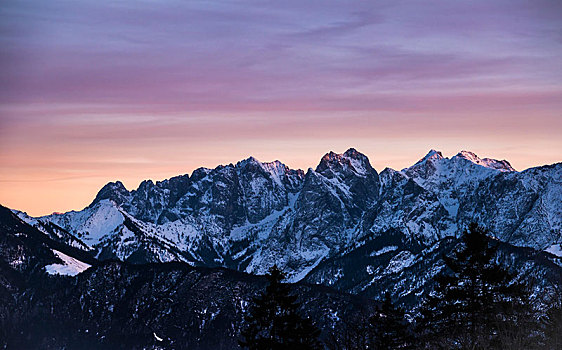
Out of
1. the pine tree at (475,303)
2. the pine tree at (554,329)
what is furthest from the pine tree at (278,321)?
the pine tree at (554,329)

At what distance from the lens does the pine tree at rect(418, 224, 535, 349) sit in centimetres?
9037

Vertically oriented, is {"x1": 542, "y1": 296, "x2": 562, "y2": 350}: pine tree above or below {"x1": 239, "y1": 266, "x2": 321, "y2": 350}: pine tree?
below

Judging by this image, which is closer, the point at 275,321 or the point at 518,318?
the point at 518,318

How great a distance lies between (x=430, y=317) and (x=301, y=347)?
48.3 feet

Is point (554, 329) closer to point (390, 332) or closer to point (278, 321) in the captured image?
point (278, 321)

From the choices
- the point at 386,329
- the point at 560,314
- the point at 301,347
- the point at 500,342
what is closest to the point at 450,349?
the point at 500,342

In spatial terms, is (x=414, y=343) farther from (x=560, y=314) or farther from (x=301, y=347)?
(x=560, y=314)

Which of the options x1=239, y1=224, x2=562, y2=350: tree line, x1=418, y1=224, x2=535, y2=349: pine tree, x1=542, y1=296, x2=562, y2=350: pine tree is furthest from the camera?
x1=239, y1=224, x2=562, y2=350: tree line

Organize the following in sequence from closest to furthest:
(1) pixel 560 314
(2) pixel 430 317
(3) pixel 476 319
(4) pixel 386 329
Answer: (1) pixel 560 314 < (3) pixel 476 319 < (2) pixel 430 317 < (4) pixel 386 329

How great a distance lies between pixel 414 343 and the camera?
10950 cm

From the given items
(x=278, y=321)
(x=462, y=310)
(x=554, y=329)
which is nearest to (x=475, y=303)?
(x=462, y=310)

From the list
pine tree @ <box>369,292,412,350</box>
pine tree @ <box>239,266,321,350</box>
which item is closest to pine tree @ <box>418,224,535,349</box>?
pine tree @ <box>369,292,412,350</box>

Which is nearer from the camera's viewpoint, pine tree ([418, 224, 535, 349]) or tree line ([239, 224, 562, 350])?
pine tree ([418, 224, 535, 349])

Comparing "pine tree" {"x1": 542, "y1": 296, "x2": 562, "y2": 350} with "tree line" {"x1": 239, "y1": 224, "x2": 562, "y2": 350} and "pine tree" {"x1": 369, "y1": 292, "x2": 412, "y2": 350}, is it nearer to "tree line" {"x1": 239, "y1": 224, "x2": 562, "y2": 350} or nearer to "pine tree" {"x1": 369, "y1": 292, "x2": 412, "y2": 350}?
"tree line" {"x1": 239, "y1": 224, "x2": 562, "y2": 350}
